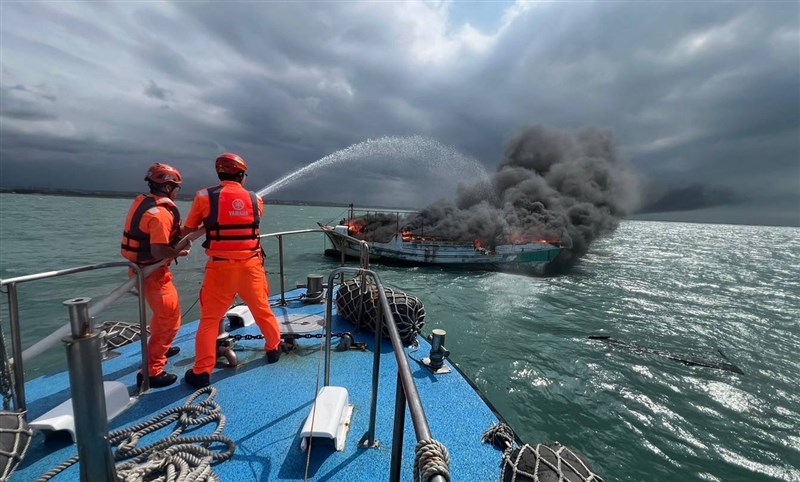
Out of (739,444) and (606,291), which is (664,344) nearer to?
(739,444)

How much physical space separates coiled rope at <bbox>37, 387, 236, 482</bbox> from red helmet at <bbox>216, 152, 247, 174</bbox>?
2.27 metres

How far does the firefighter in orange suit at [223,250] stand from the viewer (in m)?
3.36

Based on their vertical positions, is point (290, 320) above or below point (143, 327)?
below

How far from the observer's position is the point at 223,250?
3365 mm

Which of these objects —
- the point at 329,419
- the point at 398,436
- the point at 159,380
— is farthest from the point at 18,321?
the point at 398,436

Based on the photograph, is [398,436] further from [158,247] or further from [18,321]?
[18,321]

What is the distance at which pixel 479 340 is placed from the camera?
9.62 metres

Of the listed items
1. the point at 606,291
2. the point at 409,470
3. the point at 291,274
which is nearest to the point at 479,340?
the point at 409,470

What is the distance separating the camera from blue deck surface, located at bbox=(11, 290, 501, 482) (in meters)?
2.61

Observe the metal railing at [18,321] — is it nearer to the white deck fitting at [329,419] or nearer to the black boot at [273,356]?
the black boot at [273,356]

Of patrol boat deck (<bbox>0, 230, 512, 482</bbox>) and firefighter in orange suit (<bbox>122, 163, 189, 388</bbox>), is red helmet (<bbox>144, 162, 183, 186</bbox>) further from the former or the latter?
patrol boat deck (<bbox>0, 230, 512, 482</bbox>)

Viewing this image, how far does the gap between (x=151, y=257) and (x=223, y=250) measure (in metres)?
0.76

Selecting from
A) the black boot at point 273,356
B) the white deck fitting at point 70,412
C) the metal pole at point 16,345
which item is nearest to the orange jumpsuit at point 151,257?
the white deck fitting at point 70,412

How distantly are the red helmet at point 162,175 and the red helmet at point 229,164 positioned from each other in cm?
49
